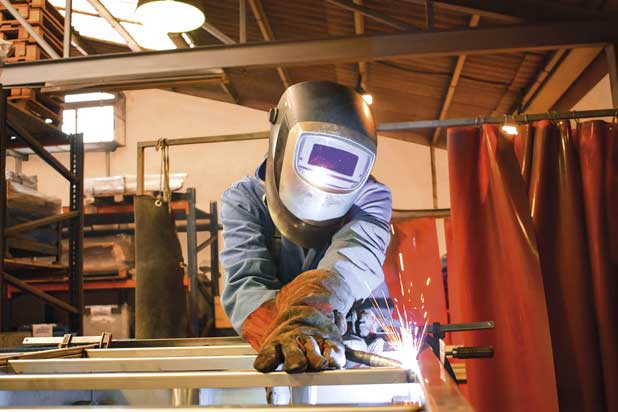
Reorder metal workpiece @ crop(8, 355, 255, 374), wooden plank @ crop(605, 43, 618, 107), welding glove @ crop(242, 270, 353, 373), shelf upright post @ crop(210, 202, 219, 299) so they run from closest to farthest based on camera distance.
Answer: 1. welding glove @ crop(242, 270, 353, 373)
2. metal workpiece @ crop(8, 355, 255, 374)
3. wooden plank @ crop(605, 43, 618, 107)
4. shelf upright post @ crop(210, 202, 219, 299)

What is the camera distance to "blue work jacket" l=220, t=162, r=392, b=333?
197 cm

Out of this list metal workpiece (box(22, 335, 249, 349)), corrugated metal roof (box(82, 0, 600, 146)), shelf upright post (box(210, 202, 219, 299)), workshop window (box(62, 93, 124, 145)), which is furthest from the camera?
workshop window (box(62, 93, 124, 145))

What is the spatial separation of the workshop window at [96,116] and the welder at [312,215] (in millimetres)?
8610

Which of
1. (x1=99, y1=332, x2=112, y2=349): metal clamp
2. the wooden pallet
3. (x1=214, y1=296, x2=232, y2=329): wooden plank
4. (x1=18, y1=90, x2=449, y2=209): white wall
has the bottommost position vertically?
(x1=214, y1=296, x2=232, y2=329): wooden plank

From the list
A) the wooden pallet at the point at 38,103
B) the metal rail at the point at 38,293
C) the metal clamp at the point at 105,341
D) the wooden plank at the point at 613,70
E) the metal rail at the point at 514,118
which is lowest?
the metal clamp at the point at 105,341

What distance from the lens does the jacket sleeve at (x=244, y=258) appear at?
75.5 inches

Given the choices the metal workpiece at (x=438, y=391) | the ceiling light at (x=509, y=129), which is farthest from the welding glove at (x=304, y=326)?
the ceiling light at (x=509, y=129)

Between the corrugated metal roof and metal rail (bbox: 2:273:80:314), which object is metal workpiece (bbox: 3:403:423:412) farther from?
the corrugated metal roof

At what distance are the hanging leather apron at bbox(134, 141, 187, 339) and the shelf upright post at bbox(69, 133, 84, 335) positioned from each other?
121 cm

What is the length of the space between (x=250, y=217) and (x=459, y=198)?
1.01 m

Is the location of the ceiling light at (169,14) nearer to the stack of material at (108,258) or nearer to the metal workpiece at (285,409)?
the metal workpiece at (285,409)

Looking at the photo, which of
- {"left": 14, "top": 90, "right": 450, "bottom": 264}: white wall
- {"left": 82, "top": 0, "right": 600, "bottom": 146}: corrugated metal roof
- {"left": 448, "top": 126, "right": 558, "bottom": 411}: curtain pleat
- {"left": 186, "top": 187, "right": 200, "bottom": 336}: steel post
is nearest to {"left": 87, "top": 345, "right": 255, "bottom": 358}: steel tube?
{"left": 448, "top": 126, "right": 558, "bottom": 411}: curtain pleat

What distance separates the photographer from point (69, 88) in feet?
13.0

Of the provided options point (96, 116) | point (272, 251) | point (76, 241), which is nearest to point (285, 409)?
point (272, 251)
